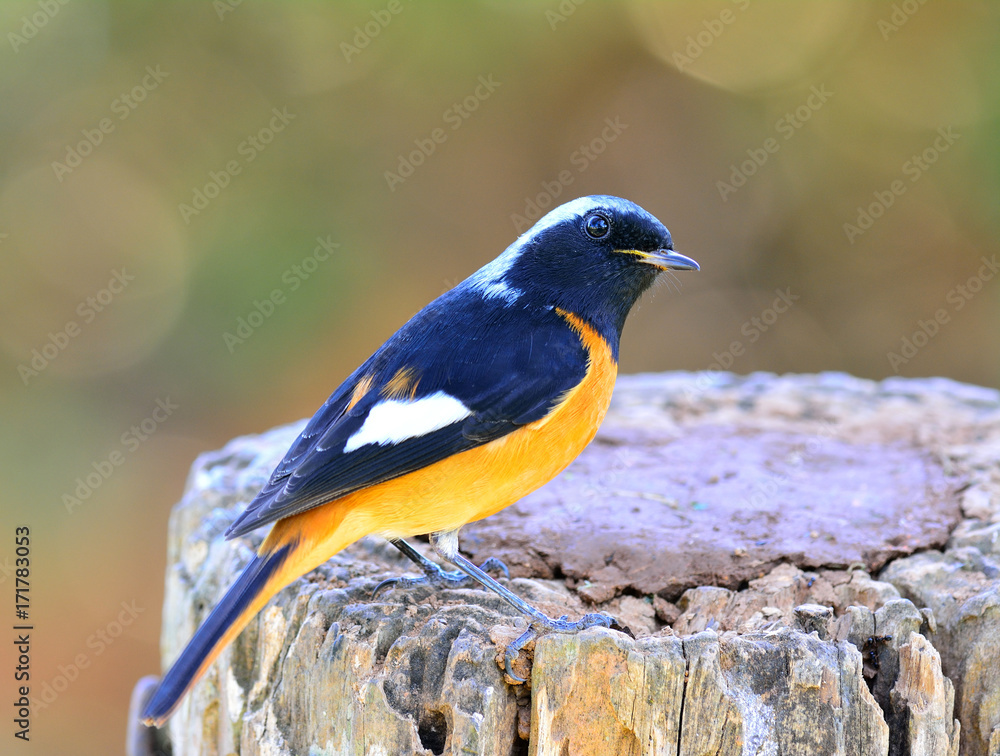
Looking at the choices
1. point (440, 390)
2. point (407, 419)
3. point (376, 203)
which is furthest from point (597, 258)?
point (376, 203)

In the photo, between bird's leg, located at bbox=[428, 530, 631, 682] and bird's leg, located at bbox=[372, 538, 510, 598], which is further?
bird's leg, located at bbox=[372, 538, 510, 598]

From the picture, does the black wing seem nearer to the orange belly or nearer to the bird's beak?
the orange belly

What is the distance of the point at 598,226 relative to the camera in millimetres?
3584

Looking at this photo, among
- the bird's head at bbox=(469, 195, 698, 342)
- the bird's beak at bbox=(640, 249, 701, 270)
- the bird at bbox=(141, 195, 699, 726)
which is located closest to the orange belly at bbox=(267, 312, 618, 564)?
the bird at bbox=(141, 195, 699, 726)

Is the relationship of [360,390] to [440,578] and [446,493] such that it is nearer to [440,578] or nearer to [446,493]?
[446,493]

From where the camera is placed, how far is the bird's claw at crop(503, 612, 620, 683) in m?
2.76

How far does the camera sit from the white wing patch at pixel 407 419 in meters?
3.18

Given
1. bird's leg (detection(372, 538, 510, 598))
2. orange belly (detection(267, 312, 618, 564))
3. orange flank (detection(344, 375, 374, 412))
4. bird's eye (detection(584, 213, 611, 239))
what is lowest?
bird's leg (detection(372, 538, 510, 598))

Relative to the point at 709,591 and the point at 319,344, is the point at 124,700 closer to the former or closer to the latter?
the point at 319,344

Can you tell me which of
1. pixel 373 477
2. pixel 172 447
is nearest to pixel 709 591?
pixel 373 477

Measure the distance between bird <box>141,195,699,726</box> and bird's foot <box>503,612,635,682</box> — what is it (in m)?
0.01

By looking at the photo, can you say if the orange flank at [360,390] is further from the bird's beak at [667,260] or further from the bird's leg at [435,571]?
the bird's beak at [667,260]

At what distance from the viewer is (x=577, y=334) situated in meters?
3.47

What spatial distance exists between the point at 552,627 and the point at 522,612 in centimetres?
27
